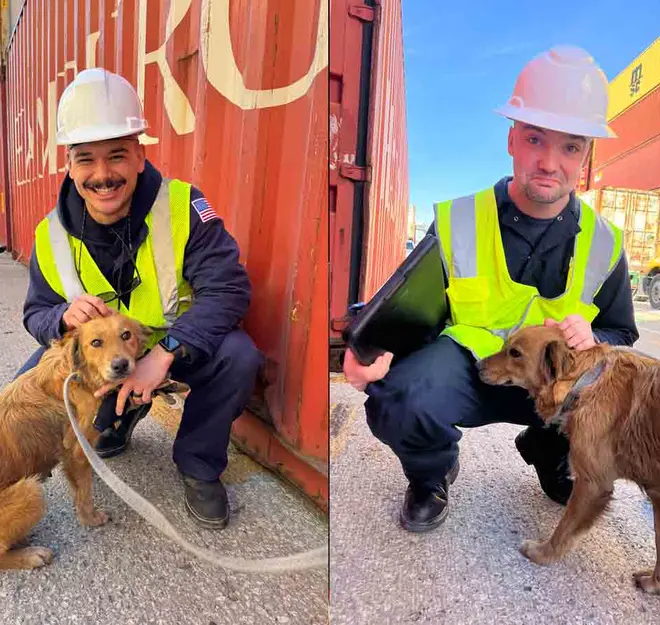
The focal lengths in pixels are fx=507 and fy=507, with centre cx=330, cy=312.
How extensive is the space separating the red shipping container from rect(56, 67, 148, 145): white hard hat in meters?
0.66

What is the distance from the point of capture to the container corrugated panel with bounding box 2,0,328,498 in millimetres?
1539

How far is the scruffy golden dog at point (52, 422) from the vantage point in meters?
1.43

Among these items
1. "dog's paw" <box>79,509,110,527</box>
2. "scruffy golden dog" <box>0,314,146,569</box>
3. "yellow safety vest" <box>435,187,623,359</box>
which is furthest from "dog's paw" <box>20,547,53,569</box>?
"yellow safety vest" <box>435,187,623,359</box>

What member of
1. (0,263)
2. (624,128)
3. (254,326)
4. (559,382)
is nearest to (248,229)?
(254,326)

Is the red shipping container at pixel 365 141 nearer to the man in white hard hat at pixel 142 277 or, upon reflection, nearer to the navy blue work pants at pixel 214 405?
the man in white hard hat at pixel 142 277

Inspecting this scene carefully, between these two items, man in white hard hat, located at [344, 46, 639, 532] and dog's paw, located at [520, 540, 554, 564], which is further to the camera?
dog's paw, located at [520, 540, 554, 564]

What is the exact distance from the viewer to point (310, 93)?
204 centimetres

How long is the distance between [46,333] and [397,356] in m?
1.01

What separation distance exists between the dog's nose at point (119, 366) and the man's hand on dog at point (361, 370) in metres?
0.71

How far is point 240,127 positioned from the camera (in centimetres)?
223

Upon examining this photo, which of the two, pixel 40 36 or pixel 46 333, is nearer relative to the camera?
pixel 46 333

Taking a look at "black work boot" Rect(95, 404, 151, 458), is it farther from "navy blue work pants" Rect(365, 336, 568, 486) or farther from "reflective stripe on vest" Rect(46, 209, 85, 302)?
"navy blue work pants" Rect(365, 336, 568, 486)

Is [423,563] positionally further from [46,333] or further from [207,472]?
[46,333]

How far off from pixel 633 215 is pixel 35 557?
2290 millimetres
